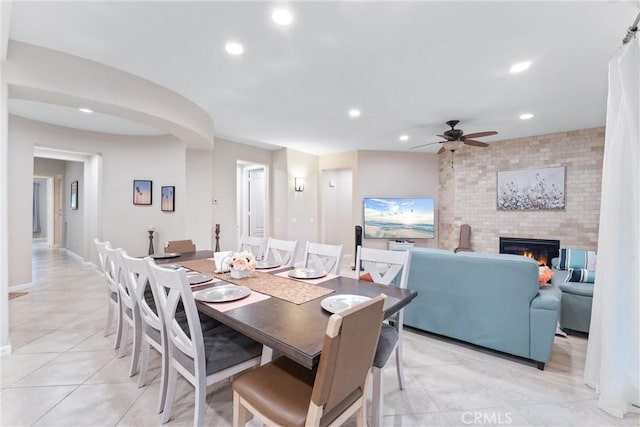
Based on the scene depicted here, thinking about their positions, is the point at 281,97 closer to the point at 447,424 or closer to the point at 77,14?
the point at 77,14

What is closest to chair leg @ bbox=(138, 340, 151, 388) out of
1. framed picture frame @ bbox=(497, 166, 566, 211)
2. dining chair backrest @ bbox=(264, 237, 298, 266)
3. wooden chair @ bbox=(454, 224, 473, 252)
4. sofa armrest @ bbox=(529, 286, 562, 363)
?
dining chair backrest @ bbox=(264, 237, 298, 266)

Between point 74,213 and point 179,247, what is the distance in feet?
19.6

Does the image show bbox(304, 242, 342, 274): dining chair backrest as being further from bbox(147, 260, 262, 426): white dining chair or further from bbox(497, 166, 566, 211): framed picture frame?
bbox(497, 166, 566, 211): framed picture frame

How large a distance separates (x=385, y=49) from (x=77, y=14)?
2.43 meters

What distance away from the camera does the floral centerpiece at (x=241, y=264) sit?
6.80 feet

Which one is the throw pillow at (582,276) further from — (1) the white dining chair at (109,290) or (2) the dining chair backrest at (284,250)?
(1) the white dining chair at (109,290)

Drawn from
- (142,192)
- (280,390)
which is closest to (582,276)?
(280,390)

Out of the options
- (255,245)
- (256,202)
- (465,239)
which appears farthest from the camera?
(256,202)

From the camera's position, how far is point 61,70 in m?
2.53

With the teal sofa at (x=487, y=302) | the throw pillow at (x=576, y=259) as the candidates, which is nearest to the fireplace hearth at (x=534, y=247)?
the throw pillow at (x=576, y=259)

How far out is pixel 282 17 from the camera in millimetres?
2002

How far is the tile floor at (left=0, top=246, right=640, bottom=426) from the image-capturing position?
5.49 feet

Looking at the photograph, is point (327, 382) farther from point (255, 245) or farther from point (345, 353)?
point (255, 245)

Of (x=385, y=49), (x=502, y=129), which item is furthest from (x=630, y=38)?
(x=502, y=129)
